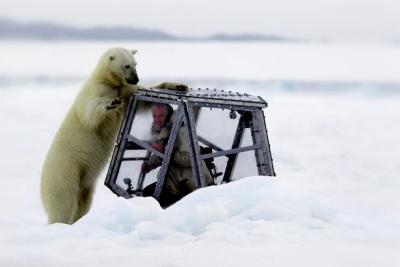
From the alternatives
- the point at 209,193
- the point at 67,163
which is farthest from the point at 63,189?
the point at 209,193

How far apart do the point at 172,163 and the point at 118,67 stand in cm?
82

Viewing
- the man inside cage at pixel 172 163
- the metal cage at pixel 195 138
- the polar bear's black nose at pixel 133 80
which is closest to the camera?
the metal cage at pixel 195 138

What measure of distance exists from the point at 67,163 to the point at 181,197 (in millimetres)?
924

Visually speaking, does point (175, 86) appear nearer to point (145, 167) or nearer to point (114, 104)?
point (114, 104)

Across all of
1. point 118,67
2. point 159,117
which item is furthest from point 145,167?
point 118,67

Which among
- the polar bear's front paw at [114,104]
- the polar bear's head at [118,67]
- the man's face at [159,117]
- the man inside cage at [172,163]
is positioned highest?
the polar bear's head at [118,67]

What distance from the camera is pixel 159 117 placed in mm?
5852

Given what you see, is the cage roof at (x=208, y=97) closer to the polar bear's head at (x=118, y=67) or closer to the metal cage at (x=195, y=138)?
the metal cage at (x=195, y=138)

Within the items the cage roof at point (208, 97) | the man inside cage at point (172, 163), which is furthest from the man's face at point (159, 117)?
the cage roof at point (208, 97)

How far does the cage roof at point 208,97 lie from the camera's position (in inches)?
223

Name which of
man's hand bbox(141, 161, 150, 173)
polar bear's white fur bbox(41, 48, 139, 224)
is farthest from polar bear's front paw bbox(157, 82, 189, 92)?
man's hand bbox(141, 161, 150, 173)

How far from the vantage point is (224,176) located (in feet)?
20.1

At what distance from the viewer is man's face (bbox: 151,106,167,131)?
584 centimetres

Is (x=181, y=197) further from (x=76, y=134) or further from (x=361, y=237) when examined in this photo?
(x=361, y=237)
